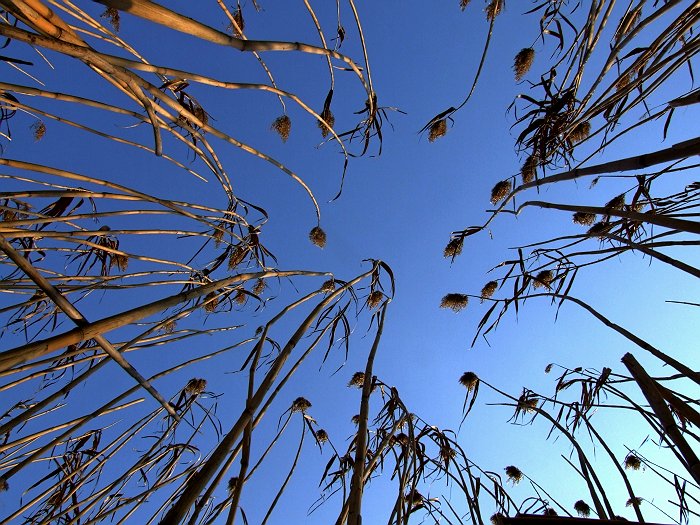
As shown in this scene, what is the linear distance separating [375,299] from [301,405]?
0.49 meters

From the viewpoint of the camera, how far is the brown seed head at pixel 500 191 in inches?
73.0

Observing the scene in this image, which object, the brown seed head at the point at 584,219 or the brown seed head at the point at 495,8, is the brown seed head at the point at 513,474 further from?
the brown seed head at the point at 495,8

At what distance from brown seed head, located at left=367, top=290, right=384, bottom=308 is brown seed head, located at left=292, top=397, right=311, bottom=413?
0.44m

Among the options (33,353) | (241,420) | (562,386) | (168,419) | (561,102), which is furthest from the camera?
(562,386)

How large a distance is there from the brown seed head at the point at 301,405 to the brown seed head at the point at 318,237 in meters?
0.56

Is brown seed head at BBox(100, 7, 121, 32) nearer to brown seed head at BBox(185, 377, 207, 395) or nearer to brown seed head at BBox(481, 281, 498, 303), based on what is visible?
brown seed head at BBox(185, 377, 207, 395)

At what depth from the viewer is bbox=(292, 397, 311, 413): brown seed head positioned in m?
1.62

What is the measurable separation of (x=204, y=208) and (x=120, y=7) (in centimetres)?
62

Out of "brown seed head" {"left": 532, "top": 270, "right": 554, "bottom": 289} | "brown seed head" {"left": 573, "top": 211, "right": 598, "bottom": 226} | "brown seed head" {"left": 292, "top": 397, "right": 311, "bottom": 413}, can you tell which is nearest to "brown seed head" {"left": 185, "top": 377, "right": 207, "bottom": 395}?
"brown seed head" {"left": 292, "top": 397, "right": 311, "bottom": 413}

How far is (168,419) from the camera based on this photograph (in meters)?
1.46

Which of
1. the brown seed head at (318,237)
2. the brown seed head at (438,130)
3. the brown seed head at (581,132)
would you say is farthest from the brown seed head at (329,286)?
the brown seed head at (581,132)

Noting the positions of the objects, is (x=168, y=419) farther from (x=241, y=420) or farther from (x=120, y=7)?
(x=120, y=7)

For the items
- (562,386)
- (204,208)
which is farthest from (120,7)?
(562,386)

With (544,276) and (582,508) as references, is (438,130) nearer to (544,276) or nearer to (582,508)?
(544,276)
